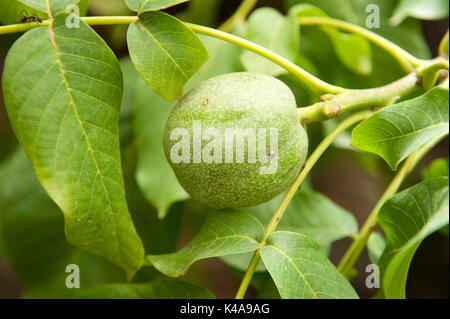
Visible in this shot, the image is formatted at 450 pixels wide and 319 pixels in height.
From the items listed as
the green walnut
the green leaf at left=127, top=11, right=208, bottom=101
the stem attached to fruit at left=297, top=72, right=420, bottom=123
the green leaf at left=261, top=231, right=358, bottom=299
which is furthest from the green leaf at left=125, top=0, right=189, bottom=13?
the green leaf at left=261, top=231, right=358, bottom=299

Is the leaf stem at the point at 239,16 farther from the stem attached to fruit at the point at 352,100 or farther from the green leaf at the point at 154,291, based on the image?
the green leaf at the point at 154,291

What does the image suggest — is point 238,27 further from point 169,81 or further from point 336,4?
point 169,81

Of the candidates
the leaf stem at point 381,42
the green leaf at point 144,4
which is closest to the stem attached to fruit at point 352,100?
the leaf stem at point 381,42

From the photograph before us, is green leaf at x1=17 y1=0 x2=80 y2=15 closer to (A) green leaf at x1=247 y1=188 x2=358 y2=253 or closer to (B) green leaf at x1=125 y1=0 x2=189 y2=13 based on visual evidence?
(B) green leaf at x1=125 y1=0 x2=189 y2=13

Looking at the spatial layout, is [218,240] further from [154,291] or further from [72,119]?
[72,119]

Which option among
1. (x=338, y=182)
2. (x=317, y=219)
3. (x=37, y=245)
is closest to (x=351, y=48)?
(x=317, y=219)

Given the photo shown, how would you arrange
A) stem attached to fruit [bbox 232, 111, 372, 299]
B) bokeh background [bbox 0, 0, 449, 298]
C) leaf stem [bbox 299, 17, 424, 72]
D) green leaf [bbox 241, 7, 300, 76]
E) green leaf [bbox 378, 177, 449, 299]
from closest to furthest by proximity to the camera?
green leaf [bbox 378, 177, 449, 299]
stem attached to fruit [bbox 232, 111, 372, 299]
leaf stem [bbox 299, 17, 424, 72]
green leaf [bbox 241, 7, 300, 76]
bokeh background [bbox 0, 0, 449, 298]
